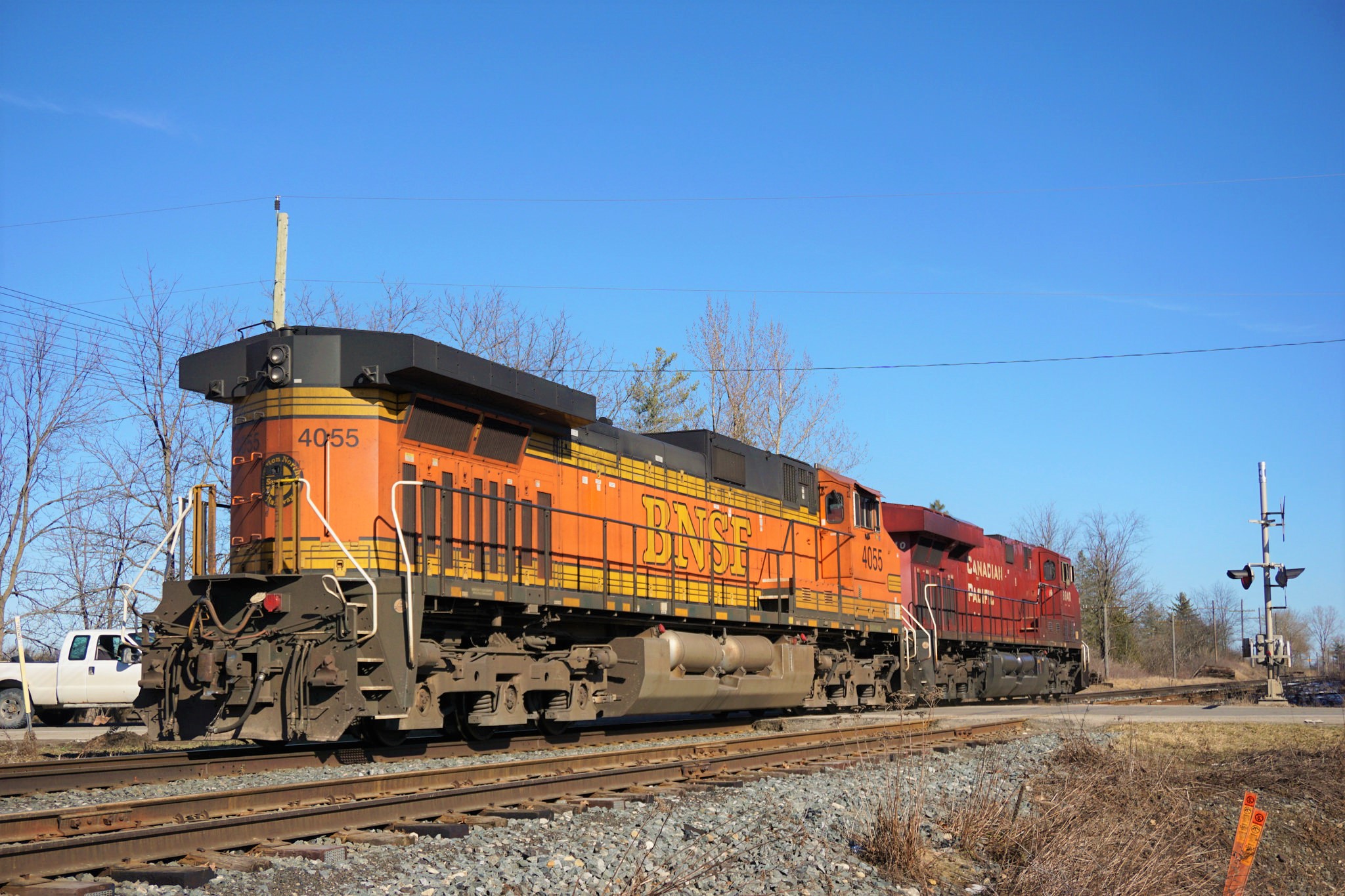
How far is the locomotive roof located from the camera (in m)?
10.2

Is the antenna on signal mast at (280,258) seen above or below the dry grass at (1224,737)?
above

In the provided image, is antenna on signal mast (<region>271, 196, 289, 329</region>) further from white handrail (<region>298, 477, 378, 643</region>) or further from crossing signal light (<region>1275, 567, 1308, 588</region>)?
crossing signal light (<region>1275, 567, 1308, 588</region>)

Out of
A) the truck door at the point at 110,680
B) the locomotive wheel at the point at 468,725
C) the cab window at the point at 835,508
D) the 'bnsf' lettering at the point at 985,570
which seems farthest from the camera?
the 'bnsf' lettering at the point at 985,570

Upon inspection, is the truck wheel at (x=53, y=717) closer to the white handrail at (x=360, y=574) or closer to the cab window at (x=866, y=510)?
the white handrail at (x=360, y=574)

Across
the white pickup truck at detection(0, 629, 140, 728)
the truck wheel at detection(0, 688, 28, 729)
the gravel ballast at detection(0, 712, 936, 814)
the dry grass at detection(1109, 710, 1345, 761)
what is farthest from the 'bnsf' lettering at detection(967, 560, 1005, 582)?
the truck wheel at detection(0, 688, 28, 729)

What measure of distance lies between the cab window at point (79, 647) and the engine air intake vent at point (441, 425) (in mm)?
13176

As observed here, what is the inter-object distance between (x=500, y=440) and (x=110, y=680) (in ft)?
41.5

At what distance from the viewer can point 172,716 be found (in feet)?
31.2

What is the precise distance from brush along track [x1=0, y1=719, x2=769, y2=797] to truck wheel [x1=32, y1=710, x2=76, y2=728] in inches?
408

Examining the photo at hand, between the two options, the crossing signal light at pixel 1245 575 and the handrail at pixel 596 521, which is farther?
the crossing signal light at pixel 1245 575

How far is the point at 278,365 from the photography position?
10.3 metres

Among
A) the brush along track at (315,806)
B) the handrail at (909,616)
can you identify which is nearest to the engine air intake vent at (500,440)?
the brush along track at (315,806)

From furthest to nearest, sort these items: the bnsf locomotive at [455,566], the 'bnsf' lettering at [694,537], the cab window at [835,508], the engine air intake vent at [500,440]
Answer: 1. the cab window at [835,508]
2. the 'bnsf' lettering at [694,537]
3. the engine air intake vent at [500,440]
4. the bnsf locomotive at [455,566]

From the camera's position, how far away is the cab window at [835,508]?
59.0 ft
